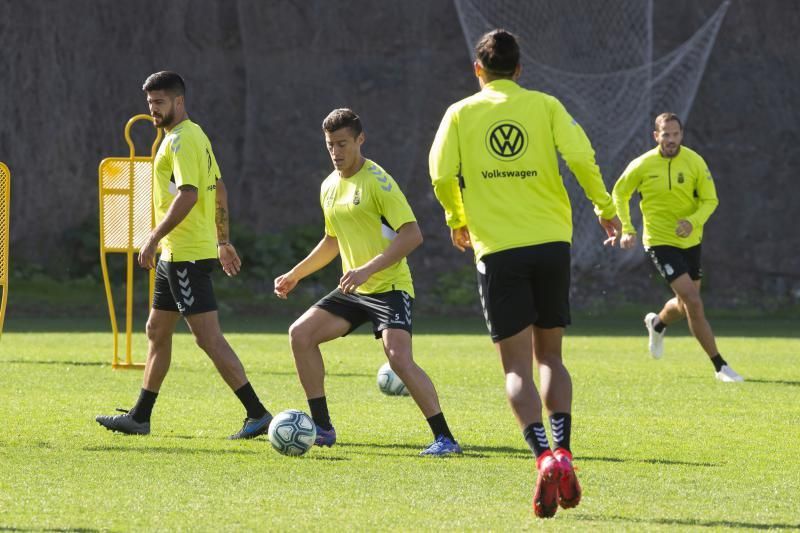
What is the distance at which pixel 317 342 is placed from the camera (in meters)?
8.65

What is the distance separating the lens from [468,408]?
428 inches

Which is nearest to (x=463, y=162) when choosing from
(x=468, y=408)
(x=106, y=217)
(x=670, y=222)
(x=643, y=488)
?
(x=643, y=488)

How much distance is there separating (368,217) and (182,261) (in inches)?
50.8

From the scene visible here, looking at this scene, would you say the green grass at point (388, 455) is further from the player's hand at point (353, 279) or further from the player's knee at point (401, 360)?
the player's hand at point (353, 279)

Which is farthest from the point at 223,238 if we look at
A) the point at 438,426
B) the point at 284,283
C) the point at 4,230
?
the point at 438,426

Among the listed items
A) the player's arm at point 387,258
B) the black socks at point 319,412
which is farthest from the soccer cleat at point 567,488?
the black socks at point 319,412

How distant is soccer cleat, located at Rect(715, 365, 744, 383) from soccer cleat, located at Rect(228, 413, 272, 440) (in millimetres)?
5309

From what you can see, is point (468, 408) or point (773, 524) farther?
point (468, 408)

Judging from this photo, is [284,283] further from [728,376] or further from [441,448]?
[728,376]

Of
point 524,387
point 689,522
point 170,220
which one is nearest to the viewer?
point 689,522

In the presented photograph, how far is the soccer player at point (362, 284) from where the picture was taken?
839 centimetres

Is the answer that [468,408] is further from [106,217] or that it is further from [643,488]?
[106,217]

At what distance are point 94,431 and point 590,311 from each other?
1612 cm

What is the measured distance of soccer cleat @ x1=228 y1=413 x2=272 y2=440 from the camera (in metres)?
9.02
